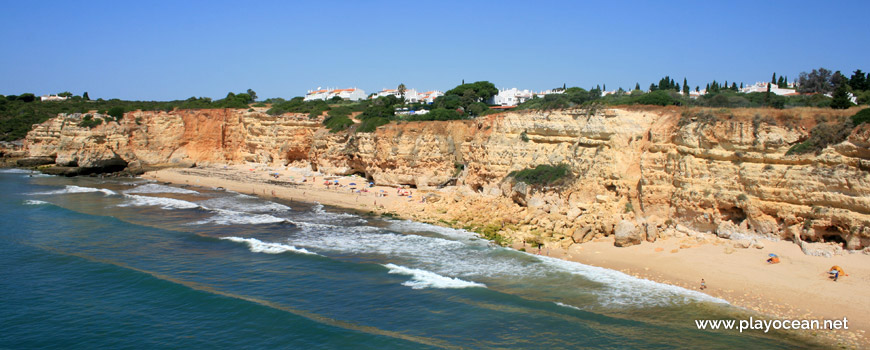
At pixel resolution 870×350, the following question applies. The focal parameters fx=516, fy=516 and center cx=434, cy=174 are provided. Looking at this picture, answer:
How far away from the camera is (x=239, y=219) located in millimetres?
26875

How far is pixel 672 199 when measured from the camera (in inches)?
808

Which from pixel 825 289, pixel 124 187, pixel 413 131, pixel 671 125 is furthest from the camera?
pixel 124 187

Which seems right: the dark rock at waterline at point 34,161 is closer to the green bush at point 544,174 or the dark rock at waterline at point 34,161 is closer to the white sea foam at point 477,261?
the white sea foam at point 477,261

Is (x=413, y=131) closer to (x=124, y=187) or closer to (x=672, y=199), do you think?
(x=672, y=199)

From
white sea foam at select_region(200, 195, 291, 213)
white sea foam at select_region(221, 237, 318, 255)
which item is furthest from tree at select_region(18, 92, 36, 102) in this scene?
white sea foam at select_region(221, 237, 318, 255)

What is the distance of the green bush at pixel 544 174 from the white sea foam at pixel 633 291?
7186mm

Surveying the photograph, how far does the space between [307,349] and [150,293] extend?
6.99 m

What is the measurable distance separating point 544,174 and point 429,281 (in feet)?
33.7

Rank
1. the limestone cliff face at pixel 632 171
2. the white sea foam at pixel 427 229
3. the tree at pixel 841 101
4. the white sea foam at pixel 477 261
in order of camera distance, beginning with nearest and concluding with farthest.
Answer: the white sea foam at pixel 477 261
the limestone cliff face at pixel 632 171
the tree at pixel 841 101
the white sea foam at pixel 427 229

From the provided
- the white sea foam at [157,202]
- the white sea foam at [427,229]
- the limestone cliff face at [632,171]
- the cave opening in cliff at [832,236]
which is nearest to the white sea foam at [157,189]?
the white sea foam at [157,202]

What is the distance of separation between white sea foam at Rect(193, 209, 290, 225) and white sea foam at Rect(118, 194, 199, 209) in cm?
352

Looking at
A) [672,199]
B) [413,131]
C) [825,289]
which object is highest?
[413,131]

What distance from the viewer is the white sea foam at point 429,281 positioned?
16562 millimetres

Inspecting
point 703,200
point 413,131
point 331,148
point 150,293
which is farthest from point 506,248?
point 331,148
